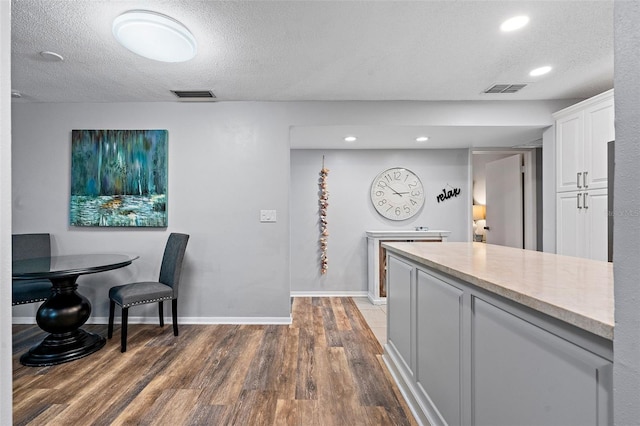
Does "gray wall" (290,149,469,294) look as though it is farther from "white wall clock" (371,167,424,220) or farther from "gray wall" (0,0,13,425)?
"gray wall" (0,0,13,425)

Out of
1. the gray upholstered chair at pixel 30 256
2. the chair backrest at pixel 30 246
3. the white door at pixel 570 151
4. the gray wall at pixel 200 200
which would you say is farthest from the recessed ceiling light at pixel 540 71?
the chair backrest at pixel 30 246

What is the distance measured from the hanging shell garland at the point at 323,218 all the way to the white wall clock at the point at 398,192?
2.26ft

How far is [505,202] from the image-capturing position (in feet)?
15.9

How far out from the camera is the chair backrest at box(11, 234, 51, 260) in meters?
3.03

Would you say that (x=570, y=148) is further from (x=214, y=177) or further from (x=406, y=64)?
(x=214, y=177)

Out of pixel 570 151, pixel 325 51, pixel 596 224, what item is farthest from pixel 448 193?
pixel 325 51

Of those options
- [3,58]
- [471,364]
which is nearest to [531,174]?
[471,364]

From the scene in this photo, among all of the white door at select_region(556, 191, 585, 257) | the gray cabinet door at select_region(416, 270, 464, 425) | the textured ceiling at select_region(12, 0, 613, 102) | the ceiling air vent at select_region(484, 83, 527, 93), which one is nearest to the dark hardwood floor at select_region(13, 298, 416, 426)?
the gray cabinet door at select_region(416, 270, 464, 425)

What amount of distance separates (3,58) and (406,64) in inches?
96.9

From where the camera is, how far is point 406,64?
253 cm

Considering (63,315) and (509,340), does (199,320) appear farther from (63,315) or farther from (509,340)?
(509,340)

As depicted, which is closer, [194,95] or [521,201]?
[194,95]

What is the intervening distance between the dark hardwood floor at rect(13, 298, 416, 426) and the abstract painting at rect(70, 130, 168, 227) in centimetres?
114

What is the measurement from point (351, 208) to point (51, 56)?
11.6 ft
